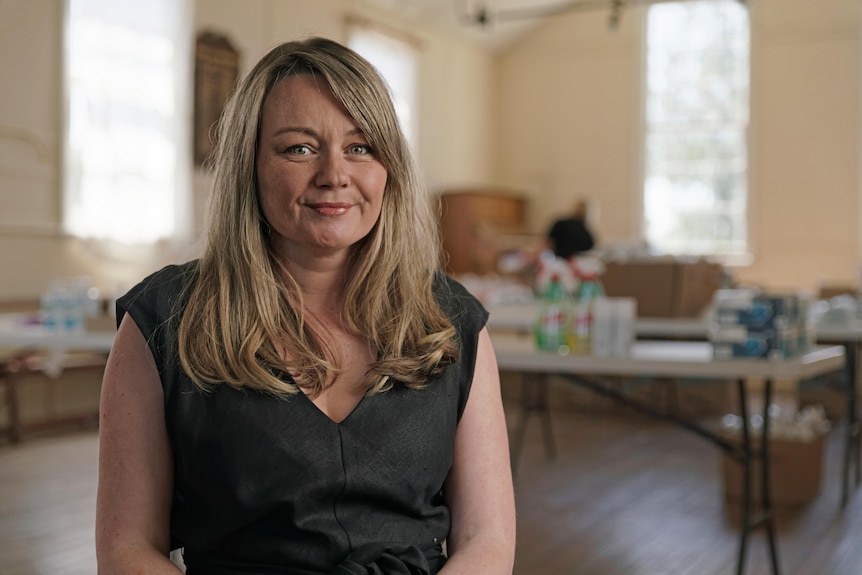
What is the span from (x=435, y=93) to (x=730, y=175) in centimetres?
358

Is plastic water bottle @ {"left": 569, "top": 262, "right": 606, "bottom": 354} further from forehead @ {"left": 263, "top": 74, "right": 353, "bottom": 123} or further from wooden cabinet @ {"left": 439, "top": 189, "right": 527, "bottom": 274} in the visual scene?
wooden cabinet @ {"left": 439, "top": 189, "right": 527, "bottom": 274}

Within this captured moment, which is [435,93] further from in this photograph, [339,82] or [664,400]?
[339,82]

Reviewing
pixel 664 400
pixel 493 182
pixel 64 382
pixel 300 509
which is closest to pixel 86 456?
pixel 64 382

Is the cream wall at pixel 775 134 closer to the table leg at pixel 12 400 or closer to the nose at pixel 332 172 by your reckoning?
the table leg at pixel 12 400

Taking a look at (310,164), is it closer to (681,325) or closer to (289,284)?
(289,284)

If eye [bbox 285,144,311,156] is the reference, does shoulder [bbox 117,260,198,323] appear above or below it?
below

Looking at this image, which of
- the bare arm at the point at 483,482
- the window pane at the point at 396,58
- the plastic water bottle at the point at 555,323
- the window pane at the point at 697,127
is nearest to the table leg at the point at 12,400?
the plastic water bottle at the point at 555,323

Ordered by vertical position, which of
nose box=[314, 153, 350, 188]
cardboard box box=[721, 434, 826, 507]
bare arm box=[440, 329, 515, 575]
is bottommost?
cardboard box box=[721, 434, 826, 507]

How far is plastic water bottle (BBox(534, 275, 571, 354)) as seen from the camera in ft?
10.2

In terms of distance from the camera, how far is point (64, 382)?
6668 millimetres

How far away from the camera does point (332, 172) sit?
130 cm

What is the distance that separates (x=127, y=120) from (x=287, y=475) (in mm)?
6662

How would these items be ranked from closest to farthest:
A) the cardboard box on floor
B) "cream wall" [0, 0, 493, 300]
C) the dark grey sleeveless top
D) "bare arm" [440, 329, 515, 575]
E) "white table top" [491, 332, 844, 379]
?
the dark grey sleeveless top < "bare arm" [440, 329, 515, 575] < "white table top" [491, 332, 844, 379] < the cardboard box on floor < "cream wall" [0, 0, 493, 300]

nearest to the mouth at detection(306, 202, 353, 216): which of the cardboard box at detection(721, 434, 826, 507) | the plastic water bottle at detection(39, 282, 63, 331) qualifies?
the plastic water bottle at detection(39, 282, 63, 331)
